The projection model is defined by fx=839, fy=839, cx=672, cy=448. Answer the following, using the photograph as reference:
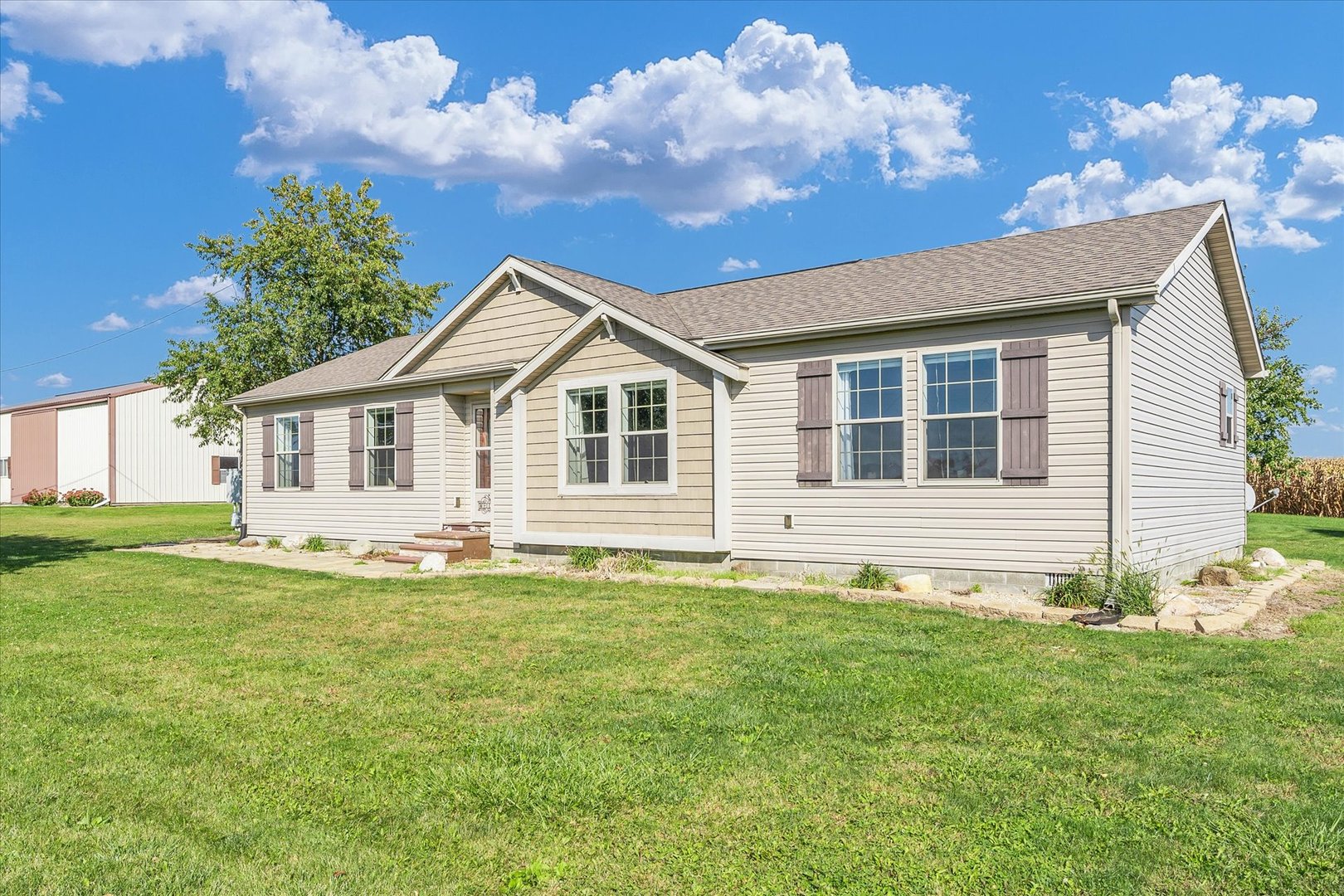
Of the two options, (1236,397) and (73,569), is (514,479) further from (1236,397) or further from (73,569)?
(1236,397)

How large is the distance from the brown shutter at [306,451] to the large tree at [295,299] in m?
10.5

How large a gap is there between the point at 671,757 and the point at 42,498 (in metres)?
41.0

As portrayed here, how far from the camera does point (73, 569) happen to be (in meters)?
13.0

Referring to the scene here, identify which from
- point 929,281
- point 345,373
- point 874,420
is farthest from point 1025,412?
point 345,373

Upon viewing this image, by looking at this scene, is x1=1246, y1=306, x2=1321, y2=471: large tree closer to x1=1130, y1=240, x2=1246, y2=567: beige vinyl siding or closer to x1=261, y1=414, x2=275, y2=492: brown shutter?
x1=1130, y1=240, x2=1246, y2=567: beige vinyl siding

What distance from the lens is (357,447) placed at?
53.2 feet

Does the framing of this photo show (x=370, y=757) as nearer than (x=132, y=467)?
Yes

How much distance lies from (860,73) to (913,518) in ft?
44.7

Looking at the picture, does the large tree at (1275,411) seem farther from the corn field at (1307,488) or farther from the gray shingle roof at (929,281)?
the gray shingle roof at (929,281)

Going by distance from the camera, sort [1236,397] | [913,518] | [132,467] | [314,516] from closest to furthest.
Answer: [913,518] → [1236,397] → [314,516] → [132,467]

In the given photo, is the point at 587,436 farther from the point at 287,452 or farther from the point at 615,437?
the point at 287,452

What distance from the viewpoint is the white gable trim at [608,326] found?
11164 mm

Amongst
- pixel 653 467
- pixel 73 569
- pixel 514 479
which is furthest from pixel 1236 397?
pixel 73 569

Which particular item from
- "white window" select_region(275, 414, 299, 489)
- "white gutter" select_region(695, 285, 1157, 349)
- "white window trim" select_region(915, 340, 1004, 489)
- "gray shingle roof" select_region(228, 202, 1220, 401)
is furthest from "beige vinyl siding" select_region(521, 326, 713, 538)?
"white window" select_region(275, 414, 299, 489)
